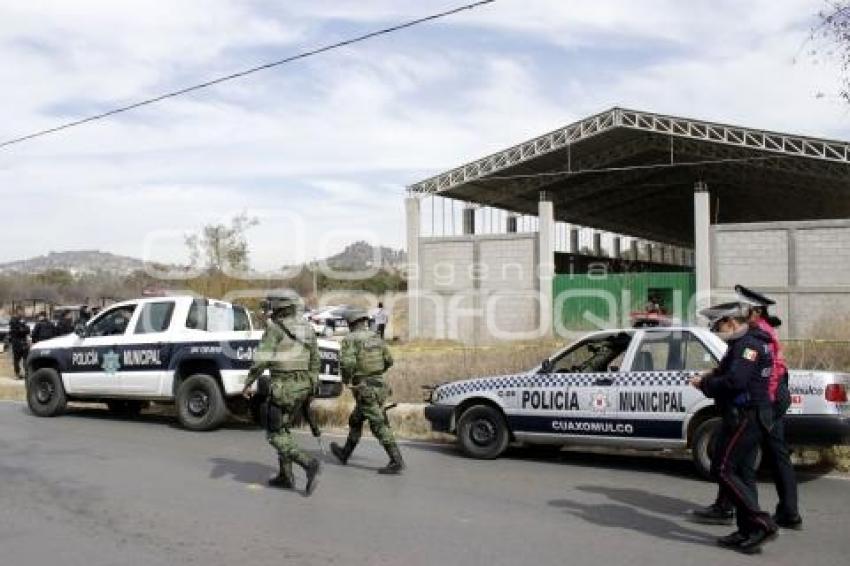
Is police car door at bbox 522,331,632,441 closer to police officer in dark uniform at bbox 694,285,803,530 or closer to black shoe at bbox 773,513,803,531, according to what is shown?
police officer in dark uniform at bbox 694,285,803,530

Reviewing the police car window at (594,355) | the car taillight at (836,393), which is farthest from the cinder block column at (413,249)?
the car taillight at (836,393)

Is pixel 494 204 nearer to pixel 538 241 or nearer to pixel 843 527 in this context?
pixel 538 241

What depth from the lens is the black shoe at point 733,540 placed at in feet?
21.1

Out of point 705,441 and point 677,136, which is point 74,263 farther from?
point 705,441

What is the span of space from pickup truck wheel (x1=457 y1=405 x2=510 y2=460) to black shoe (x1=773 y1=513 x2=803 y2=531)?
368 cm

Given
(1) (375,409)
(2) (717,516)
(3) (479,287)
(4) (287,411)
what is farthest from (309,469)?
(3) (479,287)

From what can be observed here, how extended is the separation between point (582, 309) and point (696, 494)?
2454cm

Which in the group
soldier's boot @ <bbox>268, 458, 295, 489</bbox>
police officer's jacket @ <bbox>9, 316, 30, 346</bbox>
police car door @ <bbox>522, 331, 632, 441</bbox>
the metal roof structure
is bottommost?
soldier's boot @ <bbox>268, 458, 295, 489</bbox>

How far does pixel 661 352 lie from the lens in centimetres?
954

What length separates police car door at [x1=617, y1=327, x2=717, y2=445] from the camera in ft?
30.1

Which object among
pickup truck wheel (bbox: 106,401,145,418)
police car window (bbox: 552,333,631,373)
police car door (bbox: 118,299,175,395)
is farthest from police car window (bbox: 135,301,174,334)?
police car window (bbox: 552,333,631,373)

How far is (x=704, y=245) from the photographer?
30.6 metres

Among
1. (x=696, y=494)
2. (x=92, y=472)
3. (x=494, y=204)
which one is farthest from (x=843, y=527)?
(x=494, y=204)

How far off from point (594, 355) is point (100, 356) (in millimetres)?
7719
